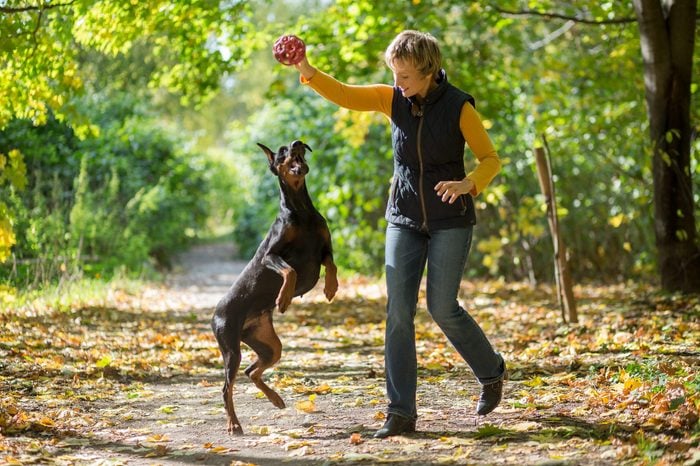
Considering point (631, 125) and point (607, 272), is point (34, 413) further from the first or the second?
point (607, 272)

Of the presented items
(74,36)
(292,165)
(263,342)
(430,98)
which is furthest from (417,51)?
(74,36)

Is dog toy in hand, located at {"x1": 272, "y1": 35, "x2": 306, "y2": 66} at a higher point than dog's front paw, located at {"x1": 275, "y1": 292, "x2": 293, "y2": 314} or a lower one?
higher

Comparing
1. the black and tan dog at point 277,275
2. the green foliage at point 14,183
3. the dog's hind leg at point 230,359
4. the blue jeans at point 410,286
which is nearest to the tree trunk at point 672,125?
the blue jeans at point 410,286

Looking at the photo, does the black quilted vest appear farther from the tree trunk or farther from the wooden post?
the tree trunk

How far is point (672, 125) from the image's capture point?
9.05m

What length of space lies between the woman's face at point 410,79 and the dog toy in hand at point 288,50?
19.9 inches

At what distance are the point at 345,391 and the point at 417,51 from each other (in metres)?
2.73

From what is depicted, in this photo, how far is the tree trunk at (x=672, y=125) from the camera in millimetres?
8852

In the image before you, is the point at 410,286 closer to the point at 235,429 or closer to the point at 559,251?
the point at 235,429

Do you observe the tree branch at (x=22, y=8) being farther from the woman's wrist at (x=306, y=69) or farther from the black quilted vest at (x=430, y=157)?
the black quilted vest at (x=430, y=157)

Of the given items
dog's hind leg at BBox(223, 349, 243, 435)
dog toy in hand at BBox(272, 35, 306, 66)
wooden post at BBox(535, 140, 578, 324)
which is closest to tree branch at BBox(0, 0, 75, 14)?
dog toy in hand at BBox(272, 35, 306, 66)

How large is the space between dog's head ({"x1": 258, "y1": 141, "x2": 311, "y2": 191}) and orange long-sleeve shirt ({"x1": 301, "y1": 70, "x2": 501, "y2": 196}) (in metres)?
0.33

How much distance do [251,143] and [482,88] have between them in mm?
8059

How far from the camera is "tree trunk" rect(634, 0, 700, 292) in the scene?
29.0 feet
